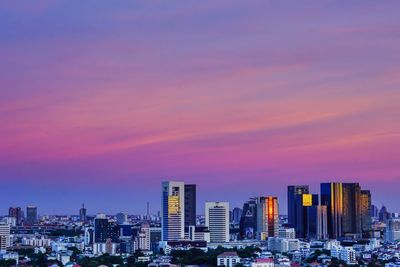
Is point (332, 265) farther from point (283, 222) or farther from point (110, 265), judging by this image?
point (283, 222)

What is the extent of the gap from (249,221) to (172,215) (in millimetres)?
8301

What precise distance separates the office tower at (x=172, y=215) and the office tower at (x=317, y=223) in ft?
27.5

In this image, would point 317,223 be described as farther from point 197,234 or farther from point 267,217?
point 197,234

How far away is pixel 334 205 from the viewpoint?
4756cm

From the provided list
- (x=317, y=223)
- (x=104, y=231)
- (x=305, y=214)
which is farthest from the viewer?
(x=305, y=214)

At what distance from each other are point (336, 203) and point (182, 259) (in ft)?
66.8

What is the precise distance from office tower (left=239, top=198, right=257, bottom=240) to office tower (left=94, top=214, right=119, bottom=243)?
6472 mm

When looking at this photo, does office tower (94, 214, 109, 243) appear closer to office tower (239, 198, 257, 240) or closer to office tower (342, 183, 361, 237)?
office tower (239, 198, 257, 240)

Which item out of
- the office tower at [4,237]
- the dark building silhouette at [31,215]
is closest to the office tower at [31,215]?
the dark building silhouette at [31,215]

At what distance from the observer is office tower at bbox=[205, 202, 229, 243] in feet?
138

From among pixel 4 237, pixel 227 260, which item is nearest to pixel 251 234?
pixel 4 237

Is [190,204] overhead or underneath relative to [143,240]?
overhead

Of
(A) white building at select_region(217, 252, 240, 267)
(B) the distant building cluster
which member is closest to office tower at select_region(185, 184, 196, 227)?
(B) the distant building cluster

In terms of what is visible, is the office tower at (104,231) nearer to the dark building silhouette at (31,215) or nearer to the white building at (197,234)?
the white building at (197,234)
